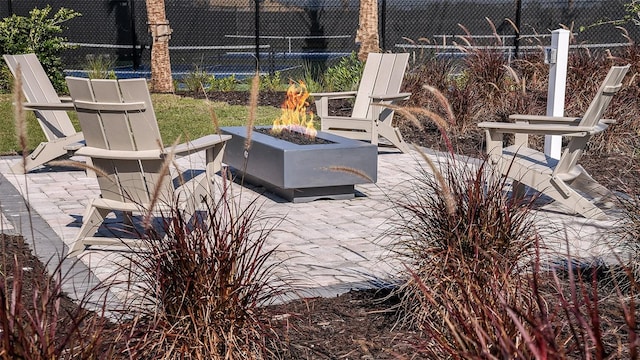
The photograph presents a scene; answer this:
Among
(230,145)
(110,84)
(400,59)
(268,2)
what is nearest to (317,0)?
(268,2)

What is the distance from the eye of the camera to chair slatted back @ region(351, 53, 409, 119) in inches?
373

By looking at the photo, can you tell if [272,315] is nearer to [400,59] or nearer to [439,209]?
[439,209]

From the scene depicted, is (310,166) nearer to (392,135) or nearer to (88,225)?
(88,225)

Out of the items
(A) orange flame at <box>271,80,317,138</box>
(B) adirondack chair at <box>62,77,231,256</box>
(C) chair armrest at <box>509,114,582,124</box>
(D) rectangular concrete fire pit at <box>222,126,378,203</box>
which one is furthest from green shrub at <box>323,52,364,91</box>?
(B) adirondack chair at <box>62,77,231,256</box>

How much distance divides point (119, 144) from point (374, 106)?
14.0 ft

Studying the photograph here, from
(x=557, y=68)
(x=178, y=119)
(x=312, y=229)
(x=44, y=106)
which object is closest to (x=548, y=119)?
(x=557, y=68)

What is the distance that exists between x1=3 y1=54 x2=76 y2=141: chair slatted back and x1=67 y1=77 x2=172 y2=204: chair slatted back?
299 centimetres

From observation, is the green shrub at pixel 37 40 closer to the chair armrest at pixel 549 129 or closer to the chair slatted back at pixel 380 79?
the chair slatted back at pixel 380 79

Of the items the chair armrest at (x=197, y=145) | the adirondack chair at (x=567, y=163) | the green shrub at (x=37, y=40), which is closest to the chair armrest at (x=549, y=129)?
the adirondack chair at (x=567, y=163)

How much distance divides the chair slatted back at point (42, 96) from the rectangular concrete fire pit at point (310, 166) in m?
2.07

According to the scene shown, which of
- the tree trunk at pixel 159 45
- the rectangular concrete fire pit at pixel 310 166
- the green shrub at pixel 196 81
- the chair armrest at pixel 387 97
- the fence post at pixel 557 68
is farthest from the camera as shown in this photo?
the tree trunk at pixel 159 45

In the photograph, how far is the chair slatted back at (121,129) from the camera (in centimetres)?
508

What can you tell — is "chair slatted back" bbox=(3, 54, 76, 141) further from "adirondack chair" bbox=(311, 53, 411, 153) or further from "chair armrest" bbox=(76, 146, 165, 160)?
"chair armrest" bbox=(76, 146, 165, 160)

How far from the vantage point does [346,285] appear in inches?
191
